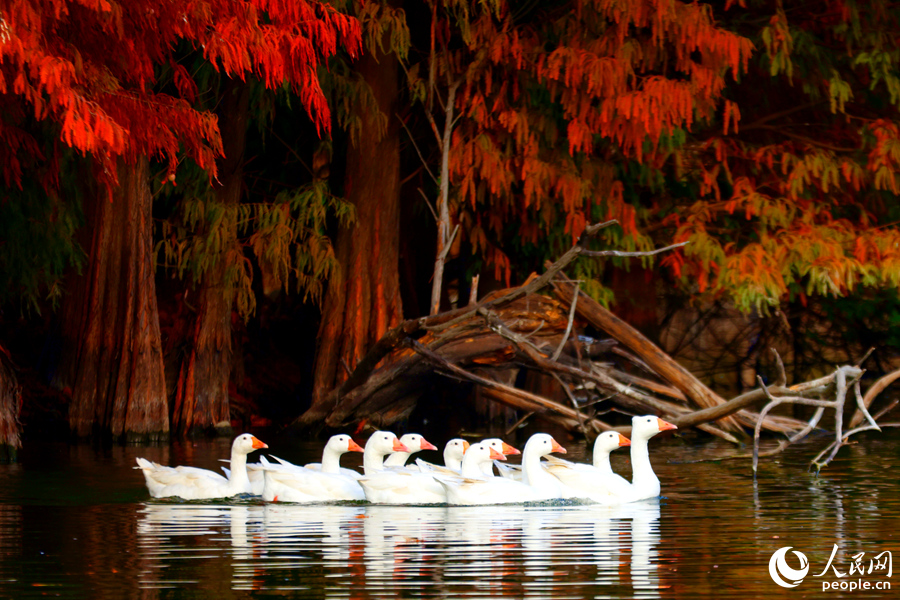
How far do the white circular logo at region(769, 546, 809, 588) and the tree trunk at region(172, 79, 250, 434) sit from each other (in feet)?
35.4

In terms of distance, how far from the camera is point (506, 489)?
991 centimetres

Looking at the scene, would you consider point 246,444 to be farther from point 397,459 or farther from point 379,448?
point 397,459

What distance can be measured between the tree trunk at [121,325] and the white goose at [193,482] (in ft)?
16.7

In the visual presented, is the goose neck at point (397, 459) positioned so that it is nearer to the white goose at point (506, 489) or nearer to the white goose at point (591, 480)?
the white goose at point (506, 489)

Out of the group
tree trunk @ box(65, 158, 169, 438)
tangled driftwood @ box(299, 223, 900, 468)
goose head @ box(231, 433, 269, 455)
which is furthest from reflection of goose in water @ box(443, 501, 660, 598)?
tree trunk @ box(65, 158, 169, 438)

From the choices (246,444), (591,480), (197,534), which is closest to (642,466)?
(591,480)

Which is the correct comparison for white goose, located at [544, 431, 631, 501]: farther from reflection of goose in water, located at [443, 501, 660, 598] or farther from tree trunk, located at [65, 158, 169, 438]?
tree trunk, located at [65, 158, 169, 438]

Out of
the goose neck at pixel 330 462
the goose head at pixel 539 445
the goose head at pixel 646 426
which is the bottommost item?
the goose neck at pixel 330 462

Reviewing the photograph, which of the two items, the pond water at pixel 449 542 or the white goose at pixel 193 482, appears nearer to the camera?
the pond water at pixel 449 542

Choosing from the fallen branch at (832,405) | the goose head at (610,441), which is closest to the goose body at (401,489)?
the goose head at (610,441)

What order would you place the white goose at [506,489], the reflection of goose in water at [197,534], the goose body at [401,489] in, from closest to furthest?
1. the reflection of goose in water at [197,534]
2. the white goose at [506,489]
3. the goose body at [401,489]

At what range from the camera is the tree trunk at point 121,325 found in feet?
50.7

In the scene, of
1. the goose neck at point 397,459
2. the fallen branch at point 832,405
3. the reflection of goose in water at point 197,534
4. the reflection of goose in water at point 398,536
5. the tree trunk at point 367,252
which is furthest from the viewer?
the tree trunk at point 367,252

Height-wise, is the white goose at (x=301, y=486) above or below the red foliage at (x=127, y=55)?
below
